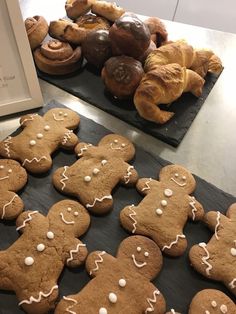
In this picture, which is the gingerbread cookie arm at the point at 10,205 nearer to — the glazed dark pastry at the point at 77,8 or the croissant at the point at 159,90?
the croissant at the point at 159,90

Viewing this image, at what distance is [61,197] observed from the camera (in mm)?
887

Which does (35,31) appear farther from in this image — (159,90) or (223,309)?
(223,309)

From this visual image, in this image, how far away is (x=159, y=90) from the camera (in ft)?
3.39

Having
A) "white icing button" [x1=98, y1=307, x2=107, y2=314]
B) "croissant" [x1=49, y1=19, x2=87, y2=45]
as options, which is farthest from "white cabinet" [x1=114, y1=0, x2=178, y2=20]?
"white icing button" [x1=98, y1=307, x2=107, y2=314]

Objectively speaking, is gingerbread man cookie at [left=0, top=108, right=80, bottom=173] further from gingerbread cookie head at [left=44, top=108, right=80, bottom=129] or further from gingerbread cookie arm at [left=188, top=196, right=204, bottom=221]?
gingerbread cookie arm at [left=188, top=196, right=204, bottom=221]

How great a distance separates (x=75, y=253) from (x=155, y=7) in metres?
2.35

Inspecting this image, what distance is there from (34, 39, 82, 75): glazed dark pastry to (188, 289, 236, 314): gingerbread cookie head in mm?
891

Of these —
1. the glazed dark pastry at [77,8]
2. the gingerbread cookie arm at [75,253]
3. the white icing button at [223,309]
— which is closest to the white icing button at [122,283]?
the gingerbread cookie arm at [75,253]

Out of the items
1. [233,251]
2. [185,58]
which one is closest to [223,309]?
[233,251]

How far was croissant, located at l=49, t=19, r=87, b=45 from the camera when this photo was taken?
1.21 m

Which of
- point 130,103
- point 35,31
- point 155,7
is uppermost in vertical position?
point 35,31

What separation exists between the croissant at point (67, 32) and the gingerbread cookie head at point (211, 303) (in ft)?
3.16

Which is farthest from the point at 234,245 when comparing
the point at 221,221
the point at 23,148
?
the point at 23,148

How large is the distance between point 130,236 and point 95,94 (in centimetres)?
59
